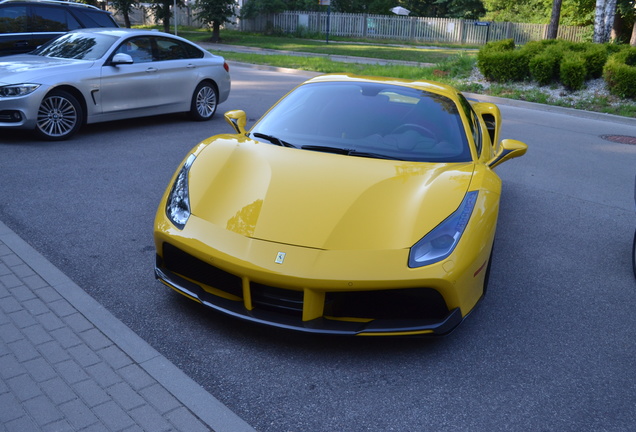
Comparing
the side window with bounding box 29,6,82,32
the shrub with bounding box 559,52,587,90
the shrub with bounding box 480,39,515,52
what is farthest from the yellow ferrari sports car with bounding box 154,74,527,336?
the shrub with bounding box 480,39,515,52

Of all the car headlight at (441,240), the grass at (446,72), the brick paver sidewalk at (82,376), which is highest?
the car headlight at (441,240)

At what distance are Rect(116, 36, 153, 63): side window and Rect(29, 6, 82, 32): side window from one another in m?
2.96

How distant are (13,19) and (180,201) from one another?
9.48 metres

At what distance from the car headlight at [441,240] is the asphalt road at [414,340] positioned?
600 mm

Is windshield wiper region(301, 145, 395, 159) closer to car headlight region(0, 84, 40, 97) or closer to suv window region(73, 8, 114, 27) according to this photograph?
car headlight region(0, 84, 40, 97)

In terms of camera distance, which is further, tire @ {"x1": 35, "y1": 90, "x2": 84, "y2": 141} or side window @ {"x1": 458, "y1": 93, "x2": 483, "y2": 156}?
tire @ {"x1": 35, "y1": 90, "x2": 84, "y2": 141}

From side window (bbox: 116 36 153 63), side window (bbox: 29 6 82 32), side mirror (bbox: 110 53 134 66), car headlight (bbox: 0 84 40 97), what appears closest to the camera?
car headlight (bbox: 0 84 40 97)

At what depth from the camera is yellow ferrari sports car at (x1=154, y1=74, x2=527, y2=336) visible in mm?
3568

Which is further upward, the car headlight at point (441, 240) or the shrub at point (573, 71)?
the car headlight at point (441, 240)

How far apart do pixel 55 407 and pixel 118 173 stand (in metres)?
4.77

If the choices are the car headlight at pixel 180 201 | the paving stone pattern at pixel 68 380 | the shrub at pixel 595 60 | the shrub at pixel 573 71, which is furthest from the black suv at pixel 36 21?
the shrub at pixel 595 60

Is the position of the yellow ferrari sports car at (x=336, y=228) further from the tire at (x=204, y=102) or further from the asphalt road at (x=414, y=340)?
the tire at (x=204, y=102)

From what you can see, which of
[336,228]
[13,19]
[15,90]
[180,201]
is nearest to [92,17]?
[13,19]

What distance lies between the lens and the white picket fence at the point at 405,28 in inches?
1631
